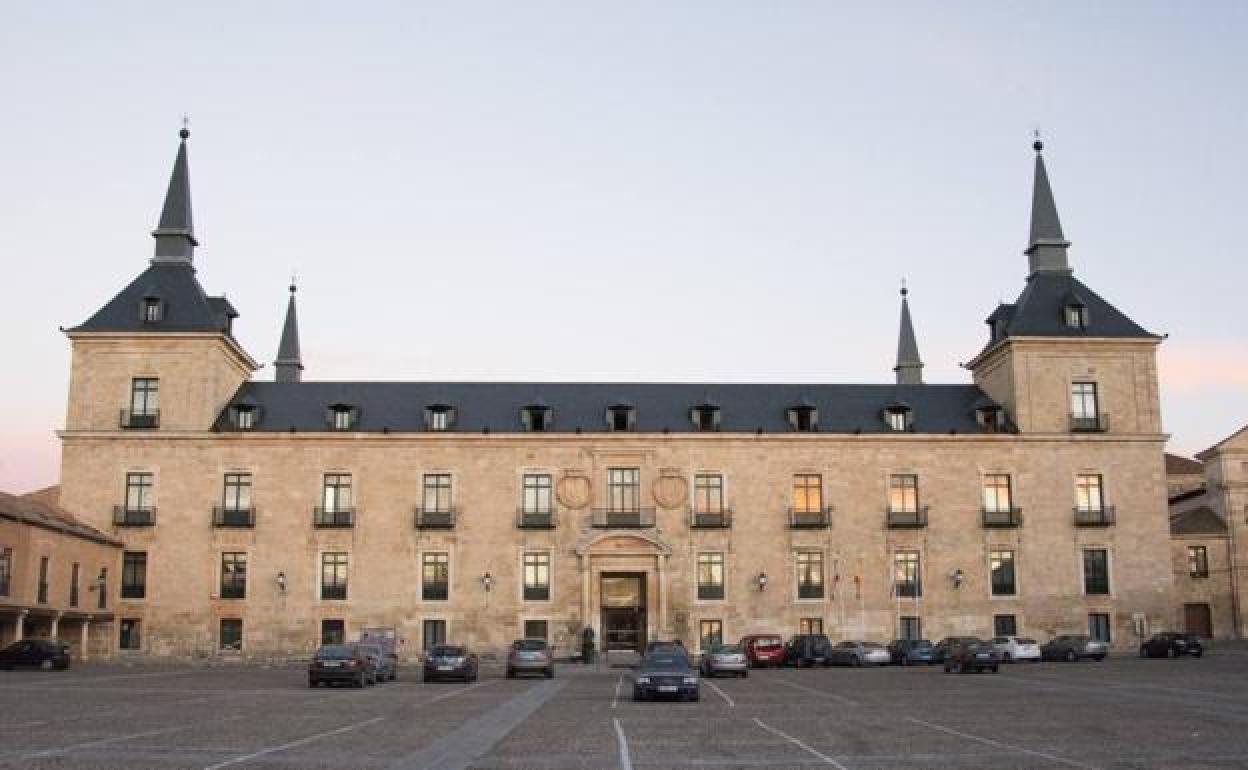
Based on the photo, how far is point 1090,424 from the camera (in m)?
55.4

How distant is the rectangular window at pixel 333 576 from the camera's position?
52.8 m

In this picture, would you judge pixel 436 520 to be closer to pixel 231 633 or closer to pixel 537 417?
pixel 537 417

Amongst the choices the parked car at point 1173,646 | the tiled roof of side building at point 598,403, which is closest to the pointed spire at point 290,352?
the tiled roof of side building at point 598,403

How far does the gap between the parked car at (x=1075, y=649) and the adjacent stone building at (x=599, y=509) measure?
336 centimetres

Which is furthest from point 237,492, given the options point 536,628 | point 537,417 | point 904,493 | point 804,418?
point 904,493

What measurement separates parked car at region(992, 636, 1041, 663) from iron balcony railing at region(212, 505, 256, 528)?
102 feet

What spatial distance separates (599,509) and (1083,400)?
22.5m

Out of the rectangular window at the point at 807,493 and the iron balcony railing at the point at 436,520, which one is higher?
the rectangular window at the point at 807,493

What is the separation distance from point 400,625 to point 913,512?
2283 centimetres

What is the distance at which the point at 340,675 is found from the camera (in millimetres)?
33219

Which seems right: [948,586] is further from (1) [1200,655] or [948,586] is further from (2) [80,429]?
(2) [80,429]

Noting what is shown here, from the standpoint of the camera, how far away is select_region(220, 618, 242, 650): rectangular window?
52156 mm

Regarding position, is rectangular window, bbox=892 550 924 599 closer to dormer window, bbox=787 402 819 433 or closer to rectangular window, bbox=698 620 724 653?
dormer window, bbox=787 402 819 433

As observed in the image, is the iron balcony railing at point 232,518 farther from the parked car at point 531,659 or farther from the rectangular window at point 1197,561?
the rectangular window at point 1197,561
